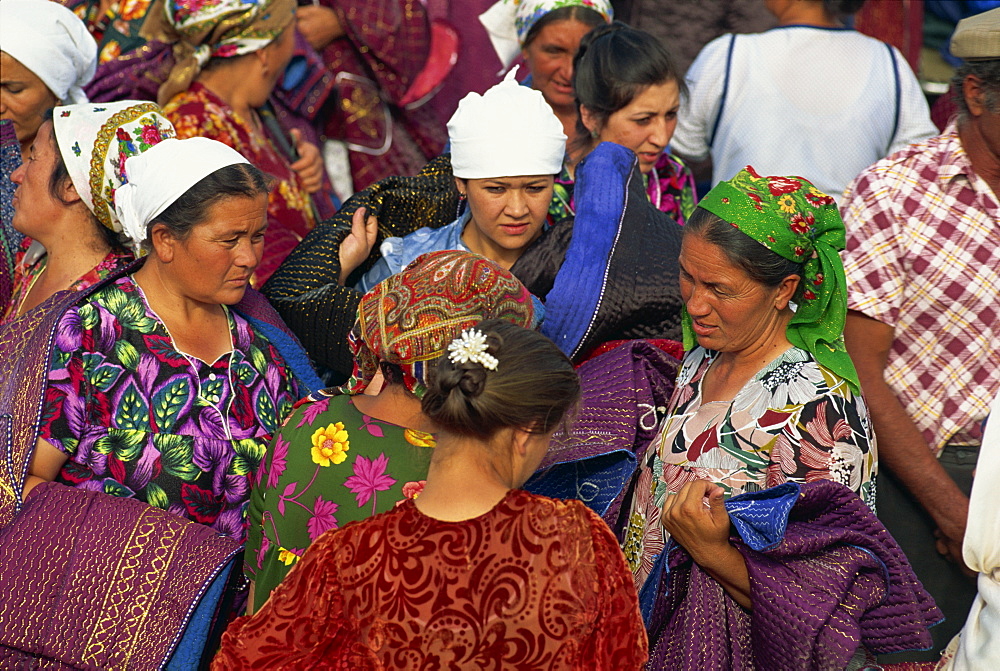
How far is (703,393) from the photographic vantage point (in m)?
2.89

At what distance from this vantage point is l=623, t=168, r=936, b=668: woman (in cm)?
246

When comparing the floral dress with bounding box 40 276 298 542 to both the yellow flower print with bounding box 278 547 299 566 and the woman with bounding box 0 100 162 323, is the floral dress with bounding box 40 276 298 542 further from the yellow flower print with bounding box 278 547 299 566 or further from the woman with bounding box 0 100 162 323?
the yellow flower print with bounding box 278 547 299 566

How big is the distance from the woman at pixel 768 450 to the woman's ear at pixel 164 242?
1448 millimetres

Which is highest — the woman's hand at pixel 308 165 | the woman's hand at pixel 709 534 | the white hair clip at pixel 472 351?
the white hair clip at pixel 472 351

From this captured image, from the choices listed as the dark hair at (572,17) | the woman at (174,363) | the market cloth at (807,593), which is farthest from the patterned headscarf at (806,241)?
the dark hair at (572,17)

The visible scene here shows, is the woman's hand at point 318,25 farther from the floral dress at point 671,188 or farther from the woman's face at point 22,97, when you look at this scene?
the floral dress at point 671,188

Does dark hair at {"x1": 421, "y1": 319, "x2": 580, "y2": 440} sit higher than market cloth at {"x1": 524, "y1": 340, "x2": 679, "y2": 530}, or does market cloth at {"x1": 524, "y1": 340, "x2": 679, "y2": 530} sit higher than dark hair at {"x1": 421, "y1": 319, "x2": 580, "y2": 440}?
dark hair at {"x1": 421, "y1": 319, "x2": 580, "y2": 440}

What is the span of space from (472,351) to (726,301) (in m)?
0.91

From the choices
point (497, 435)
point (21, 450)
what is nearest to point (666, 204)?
point (497, 435)

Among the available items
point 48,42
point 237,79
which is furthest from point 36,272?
point 237,79

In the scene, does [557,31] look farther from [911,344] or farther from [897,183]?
[911,344]

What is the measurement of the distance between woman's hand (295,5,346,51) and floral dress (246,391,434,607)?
3261 mm

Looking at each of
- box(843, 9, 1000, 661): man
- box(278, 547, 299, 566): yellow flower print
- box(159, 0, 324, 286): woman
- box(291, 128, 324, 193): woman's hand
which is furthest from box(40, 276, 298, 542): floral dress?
box(843, 9, 1000, 661): man

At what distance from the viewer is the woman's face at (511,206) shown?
135 inches
